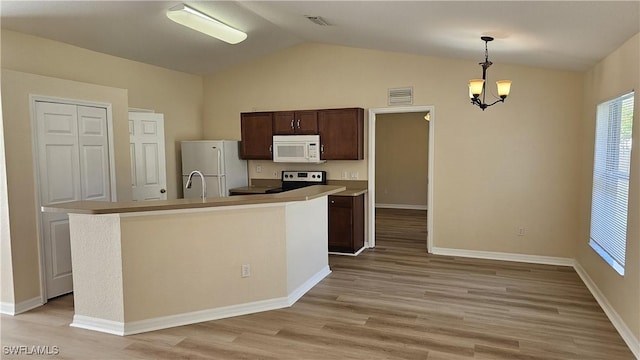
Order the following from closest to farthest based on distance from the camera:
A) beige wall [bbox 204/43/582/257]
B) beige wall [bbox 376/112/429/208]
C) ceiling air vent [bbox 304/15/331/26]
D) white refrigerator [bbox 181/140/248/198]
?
1. ceiling air vent [bbox 304/15/331/26]
2. beige wall [bbox 204/43/582/257]
3. white refrigerator [bbox 181/140/248/198]
4. beige wall [bbox 376/112/429/208]

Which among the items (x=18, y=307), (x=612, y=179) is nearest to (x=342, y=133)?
(x=612, y=179)

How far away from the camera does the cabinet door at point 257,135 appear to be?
627 centimetres

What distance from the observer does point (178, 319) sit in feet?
11.5

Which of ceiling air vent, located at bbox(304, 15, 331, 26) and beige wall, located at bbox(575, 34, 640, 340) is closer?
beige wall, located at bbox(575, 34, 640, 340)

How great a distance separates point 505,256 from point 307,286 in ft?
9.11

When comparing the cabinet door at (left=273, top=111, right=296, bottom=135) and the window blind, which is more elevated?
the cabinet door at (left=273, top=111, right=296, bottom=135)

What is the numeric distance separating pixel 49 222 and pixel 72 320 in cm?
101

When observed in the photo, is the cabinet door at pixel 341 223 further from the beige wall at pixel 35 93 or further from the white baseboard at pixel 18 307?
the white baseboard at pixel 18 307

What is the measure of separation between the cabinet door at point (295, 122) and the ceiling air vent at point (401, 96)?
1.08 m

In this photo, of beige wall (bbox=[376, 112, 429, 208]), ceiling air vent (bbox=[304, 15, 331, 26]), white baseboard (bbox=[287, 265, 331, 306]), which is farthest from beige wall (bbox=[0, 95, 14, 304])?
beige wall (bbox=[376, 112, 429, 208])

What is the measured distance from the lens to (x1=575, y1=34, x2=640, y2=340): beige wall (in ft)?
10.1

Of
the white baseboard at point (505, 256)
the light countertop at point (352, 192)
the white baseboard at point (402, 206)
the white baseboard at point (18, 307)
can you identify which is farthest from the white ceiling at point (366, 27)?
the white baseboard at point (402, 206)

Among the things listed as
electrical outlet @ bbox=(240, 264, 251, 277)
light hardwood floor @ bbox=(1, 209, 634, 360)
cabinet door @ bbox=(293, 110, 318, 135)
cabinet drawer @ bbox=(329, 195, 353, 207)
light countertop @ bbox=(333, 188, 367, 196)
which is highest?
cabinet door @ bbox=(293, 110, 318, 135)

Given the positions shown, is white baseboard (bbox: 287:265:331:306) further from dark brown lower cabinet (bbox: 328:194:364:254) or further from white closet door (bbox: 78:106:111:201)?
white closet door (bbox: 78:106:111:201)
